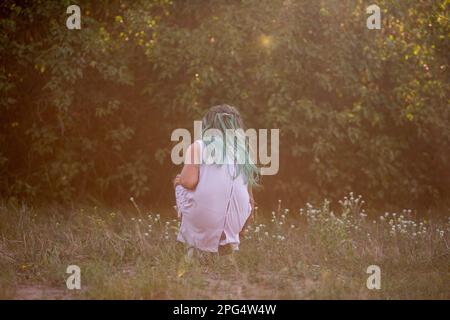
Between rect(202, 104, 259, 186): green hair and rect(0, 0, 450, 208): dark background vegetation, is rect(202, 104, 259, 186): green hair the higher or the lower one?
the lower one

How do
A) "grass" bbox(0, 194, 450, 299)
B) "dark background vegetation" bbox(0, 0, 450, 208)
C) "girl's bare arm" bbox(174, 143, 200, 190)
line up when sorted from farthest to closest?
1. "dark background vegetation" bbox(0, 0, 450, 208)
2. "girl's bare arm" bbox(174, 143, 200, 190)
3. "grass" bbox(0, 194, 450, 299)

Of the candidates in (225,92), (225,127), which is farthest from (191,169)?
(225,92)

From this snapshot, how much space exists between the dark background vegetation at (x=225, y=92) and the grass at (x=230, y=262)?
5.69 feet

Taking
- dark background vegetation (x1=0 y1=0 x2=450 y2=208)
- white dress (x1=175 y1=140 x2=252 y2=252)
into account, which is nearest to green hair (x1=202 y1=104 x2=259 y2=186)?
white dress (x1=175 y1=140 x2=252 y2=252)

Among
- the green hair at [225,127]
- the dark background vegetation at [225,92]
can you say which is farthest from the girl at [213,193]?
the dark background vegetation at [225,92]

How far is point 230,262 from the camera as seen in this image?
5.56 meters

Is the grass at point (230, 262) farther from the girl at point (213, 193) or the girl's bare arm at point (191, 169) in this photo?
the girl's bare arm at point (191, 169)

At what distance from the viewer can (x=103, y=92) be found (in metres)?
8.86

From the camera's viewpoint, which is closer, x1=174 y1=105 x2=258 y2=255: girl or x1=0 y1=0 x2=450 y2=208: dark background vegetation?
x1=174 y1=105 x2=258 y2=255: girl

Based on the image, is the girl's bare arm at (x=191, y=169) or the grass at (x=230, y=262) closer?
the grass at (x=230, y=262)

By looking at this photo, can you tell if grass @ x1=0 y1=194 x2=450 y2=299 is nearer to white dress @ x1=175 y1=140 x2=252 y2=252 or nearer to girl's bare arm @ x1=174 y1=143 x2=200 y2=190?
white dress @ x1=175 y1=140 x2=252 y2=252

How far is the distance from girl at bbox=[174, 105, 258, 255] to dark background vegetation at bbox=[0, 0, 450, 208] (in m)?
2.34

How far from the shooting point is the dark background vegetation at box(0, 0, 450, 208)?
816 cm

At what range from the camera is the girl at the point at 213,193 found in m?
5.59
